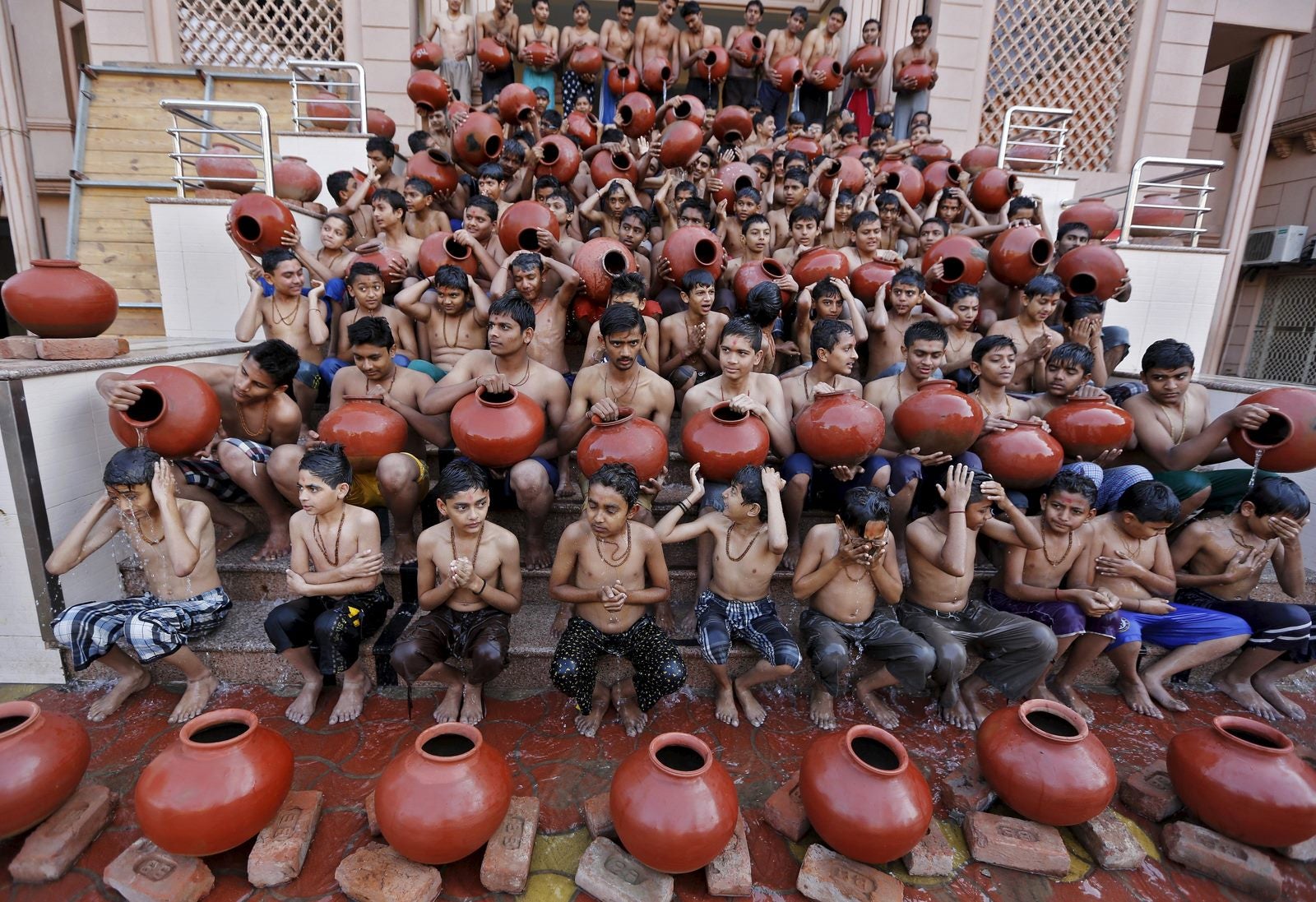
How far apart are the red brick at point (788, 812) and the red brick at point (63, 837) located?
2.69 metres

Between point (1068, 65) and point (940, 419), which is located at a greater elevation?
point (1068, 65)

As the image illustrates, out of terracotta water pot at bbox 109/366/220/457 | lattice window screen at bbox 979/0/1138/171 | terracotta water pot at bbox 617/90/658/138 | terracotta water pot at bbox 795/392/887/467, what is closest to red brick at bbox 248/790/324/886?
terracotta water pot at bbox 109/366/220/457

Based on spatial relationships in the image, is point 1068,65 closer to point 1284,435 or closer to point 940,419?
point 1284,435

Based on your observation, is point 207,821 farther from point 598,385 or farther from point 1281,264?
point 1281,264

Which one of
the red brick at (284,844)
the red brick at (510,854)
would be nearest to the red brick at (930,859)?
the red brick at (510,854)

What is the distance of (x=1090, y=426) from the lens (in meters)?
3.79

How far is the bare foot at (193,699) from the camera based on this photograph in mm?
3178

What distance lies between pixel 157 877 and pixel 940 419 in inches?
157

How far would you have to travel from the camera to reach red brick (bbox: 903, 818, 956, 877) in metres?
2.41

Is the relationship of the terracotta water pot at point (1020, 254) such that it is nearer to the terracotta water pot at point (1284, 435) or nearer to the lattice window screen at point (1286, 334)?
the terracotta water pot at point (1284, 435)

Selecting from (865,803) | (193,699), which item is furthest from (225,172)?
(865,803)

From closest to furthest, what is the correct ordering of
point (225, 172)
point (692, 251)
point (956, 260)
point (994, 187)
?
1. point (692, 251)
2. point (956, 260)
3. point (225, 172)
4. point (994, 187)

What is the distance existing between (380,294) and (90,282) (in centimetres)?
163

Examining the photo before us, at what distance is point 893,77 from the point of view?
33.4 feet
